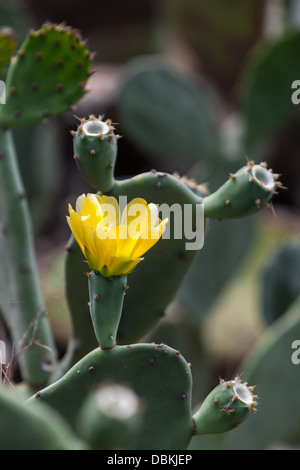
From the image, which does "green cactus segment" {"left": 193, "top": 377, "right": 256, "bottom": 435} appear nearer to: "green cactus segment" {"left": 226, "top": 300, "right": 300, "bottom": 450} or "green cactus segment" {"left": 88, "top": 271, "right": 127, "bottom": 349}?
"green cactus segment" {"left": 88, "top": 271, "right": 127, "bottom": 349}

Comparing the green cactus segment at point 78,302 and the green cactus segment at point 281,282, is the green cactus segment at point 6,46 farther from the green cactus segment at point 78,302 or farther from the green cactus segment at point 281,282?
the green cactus segment at point 281,282

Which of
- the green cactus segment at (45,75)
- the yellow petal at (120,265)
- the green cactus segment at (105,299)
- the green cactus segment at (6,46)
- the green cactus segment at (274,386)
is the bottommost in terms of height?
the green cactus segment at (274,386)

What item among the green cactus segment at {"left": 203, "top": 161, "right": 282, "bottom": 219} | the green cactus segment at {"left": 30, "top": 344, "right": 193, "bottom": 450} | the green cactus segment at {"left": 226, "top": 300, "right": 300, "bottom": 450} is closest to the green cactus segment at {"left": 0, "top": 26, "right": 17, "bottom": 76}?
the green cactus segment at {"left": 203, "top": 161, "right": 282, "bottom": 219}

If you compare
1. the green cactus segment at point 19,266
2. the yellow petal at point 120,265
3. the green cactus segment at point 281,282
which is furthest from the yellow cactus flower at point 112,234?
the green cactus segment at point 281,282

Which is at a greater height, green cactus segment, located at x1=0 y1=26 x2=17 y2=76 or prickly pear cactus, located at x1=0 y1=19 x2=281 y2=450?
green cactus segment, located at x1=0 y1=26 x2=17 y2=76
